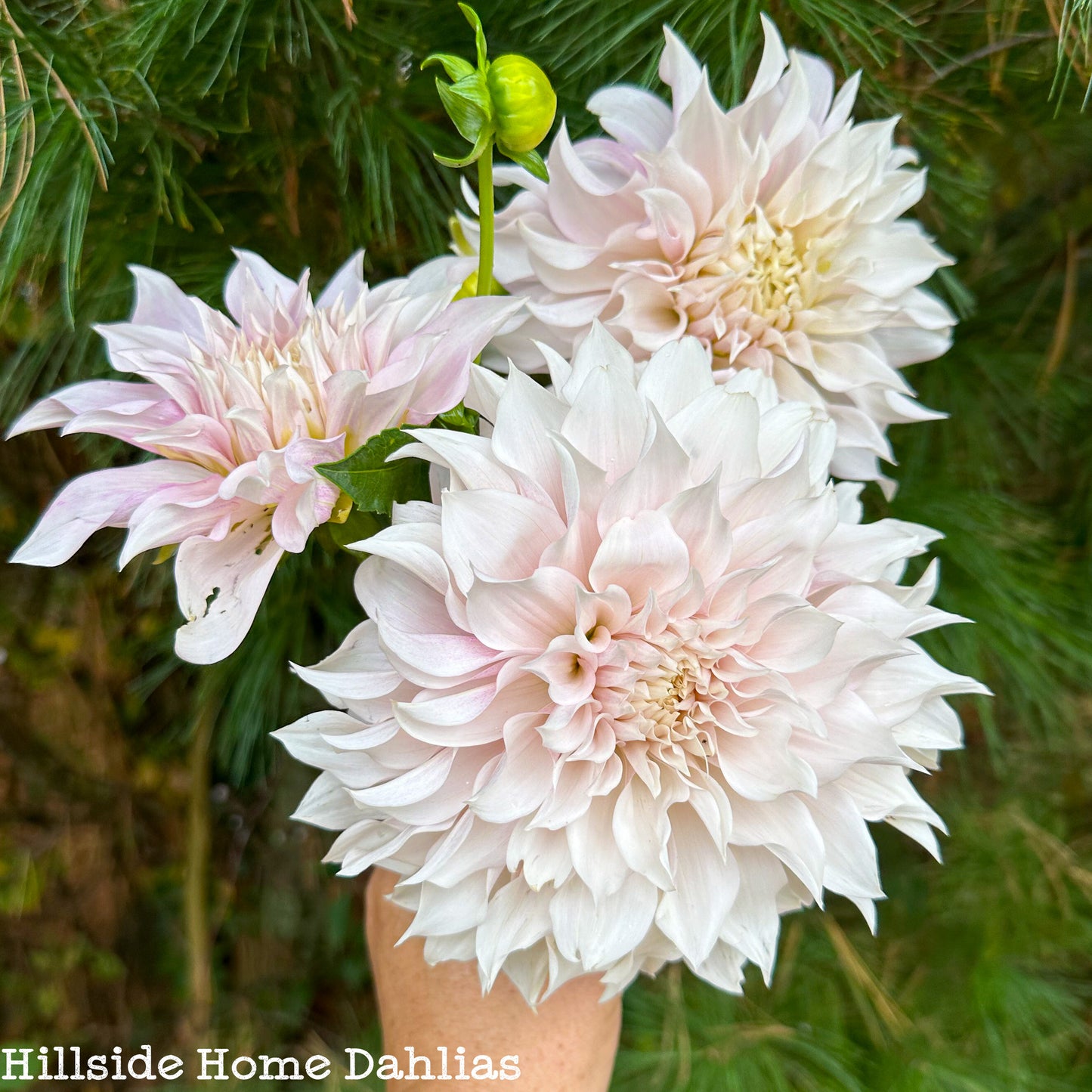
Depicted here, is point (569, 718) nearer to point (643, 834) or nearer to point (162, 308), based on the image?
point (643, 834)

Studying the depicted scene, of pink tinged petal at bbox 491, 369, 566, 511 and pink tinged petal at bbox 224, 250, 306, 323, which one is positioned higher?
pink tinged petal at bbox 224, 250, 306, 323

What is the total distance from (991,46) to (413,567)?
0.41 m

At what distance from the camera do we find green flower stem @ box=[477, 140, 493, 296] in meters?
0.27

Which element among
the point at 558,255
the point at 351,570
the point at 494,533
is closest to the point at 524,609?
the point at 494,533

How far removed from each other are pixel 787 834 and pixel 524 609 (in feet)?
0.33

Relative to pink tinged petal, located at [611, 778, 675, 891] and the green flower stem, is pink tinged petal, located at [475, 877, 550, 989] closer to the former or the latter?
pink tinged petal, located at [611, 778, 675, 891]

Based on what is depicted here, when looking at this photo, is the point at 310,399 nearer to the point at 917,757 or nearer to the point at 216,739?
the point at 917,757

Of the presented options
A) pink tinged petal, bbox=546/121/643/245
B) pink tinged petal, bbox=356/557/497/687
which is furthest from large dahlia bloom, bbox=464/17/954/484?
pink tinged petal, bbox=356/557/497/687

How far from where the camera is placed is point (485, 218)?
0.27 m

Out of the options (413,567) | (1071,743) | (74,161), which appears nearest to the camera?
(413,567)

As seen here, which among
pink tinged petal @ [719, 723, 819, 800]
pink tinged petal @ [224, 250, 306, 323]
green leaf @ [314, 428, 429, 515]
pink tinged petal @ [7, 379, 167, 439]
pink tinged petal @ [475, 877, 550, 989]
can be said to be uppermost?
pink tinged petal @ [224, 250, 306, 323]

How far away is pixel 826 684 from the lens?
0.88 ft

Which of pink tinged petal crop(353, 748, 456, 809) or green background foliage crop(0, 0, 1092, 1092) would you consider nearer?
pink tinged petal crop(353, 748, 456, 809)

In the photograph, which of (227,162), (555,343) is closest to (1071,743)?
(555,343)
